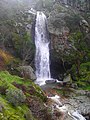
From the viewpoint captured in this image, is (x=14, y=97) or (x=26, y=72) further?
(x=26, y=72)

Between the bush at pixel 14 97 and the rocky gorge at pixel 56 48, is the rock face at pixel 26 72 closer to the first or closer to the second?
the rocky gorge at pixel 56 48

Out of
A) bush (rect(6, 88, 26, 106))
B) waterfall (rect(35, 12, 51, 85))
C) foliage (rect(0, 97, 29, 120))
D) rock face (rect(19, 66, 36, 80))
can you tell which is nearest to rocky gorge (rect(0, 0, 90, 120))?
rock face (rect(19, 66, 36, 80))

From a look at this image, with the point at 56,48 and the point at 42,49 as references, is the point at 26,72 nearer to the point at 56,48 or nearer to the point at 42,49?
the point at 42,49

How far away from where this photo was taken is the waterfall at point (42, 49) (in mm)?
57981

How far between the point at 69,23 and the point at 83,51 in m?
7.59

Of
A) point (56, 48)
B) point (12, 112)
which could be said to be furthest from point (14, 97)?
point (56, 48)

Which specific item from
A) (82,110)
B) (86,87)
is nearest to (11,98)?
(82,110)

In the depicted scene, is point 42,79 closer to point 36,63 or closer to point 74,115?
point 36,63

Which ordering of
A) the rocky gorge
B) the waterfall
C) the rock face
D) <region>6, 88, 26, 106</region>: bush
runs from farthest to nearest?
the waterfall < the rock face < the rocky gorge < <region>6, 88, 26, 106</region>: bush

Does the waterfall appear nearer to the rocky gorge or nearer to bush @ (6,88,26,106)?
the rocky gorge

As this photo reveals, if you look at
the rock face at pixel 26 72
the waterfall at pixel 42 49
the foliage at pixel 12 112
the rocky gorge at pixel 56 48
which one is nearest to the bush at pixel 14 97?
the foliage at pixel 12 112

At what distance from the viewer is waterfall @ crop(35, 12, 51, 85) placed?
190ft

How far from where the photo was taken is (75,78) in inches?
2071

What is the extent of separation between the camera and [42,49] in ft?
199
